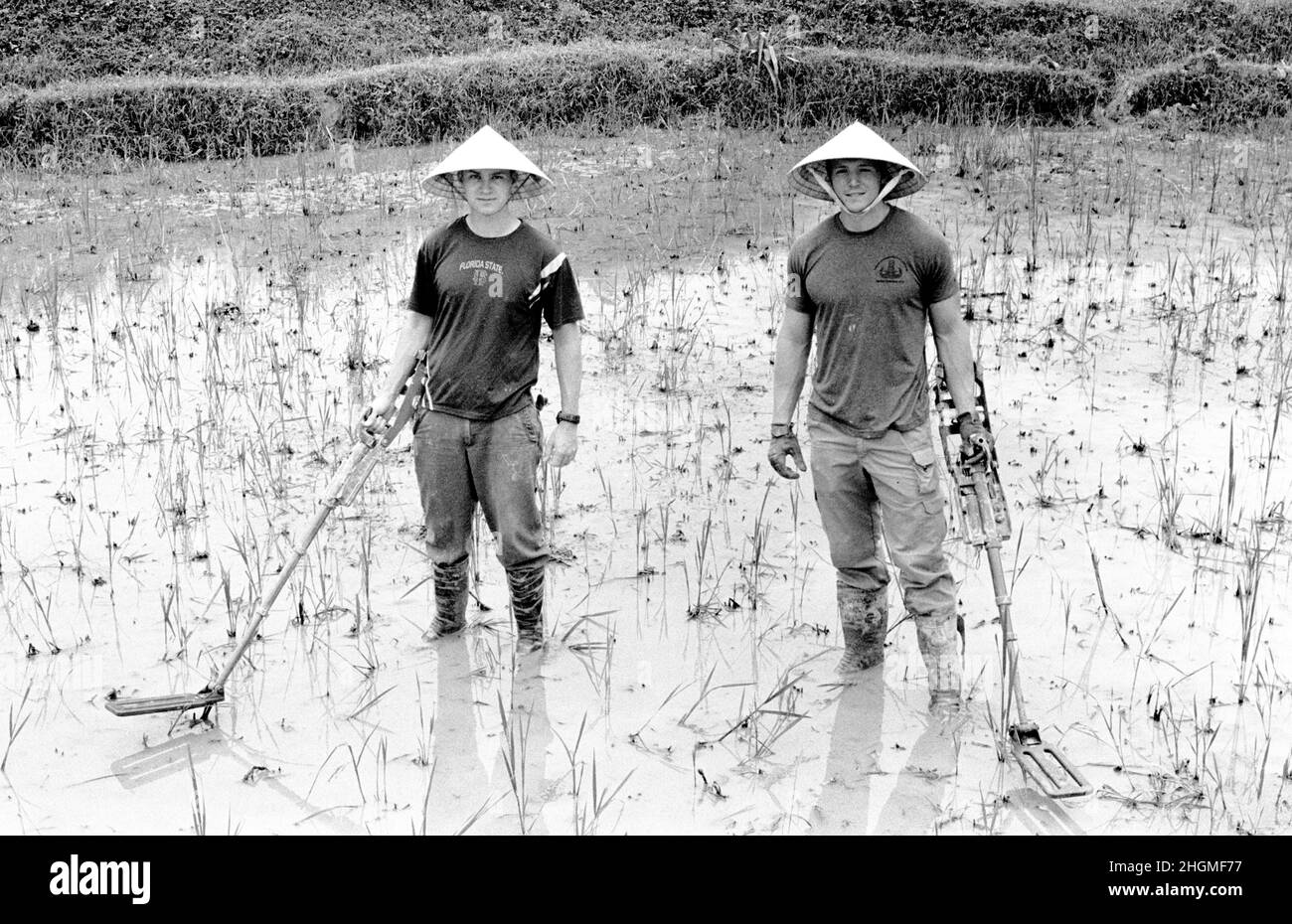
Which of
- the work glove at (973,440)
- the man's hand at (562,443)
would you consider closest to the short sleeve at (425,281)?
the man's hand at (562,443)

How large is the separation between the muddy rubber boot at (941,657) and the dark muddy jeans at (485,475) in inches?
50.3

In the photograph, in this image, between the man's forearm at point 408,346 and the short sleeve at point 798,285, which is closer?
the short sleeve at point 798,285

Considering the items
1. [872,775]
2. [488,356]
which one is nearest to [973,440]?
[872,775]

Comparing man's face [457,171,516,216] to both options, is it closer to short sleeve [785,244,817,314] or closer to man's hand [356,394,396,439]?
man's hand [356,394,396,439]

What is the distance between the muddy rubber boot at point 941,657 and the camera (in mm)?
4312

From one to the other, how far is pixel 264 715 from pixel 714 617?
1.61 meters

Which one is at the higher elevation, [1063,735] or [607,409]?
[607,409]

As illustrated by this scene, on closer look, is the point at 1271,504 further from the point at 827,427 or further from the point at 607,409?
the point at 607,409

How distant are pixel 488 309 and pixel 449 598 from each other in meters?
1.04

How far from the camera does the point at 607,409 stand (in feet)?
22.2

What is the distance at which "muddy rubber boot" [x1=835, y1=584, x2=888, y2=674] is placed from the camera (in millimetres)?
4543

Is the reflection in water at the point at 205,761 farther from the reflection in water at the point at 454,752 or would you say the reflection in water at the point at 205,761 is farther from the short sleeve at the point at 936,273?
the short sleeve at the point at 936,273
